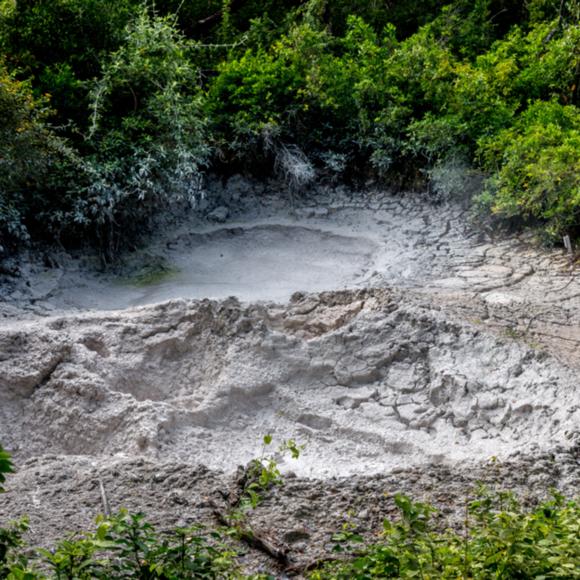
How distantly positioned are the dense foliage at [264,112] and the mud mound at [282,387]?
7.73 ft

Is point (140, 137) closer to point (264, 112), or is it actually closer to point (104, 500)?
point (264, 112)

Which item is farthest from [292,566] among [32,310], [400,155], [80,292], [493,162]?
A: [400,155]

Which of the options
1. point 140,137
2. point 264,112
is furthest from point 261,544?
point 264,112

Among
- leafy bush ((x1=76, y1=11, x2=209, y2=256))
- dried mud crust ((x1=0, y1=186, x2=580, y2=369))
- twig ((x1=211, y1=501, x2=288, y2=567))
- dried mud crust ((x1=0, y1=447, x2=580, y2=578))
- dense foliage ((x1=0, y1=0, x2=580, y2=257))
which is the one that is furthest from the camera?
leafy bush ((x1=76, y1=11, x2=209, y2=256))

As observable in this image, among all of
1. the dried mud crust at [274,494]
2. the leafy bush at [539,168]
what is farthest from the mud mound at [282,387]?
A: the leafy bush at [539,168]

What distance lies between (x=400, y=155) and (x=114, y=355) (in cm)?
486

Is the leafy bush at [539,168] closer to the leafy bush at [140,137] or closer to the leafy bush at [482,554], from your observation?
the leafy bush at [140,137]

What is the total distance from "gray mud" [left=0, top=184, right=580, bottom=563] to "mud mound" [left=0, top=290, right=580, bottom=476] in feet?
0.03

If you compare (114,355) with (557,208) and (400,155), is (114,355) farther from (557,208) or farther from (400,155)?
(400,155)

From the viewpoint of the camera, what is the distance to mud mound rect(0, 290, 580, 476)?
4.15 m

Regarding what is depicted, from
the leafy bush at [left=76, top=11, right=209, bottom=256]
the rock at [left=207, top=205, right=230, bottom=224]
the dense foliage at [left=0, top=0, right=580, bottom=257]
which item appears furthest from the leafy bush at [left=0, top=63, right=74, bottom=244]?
the rock at [left=207, top=205, right=230, bottom=224]

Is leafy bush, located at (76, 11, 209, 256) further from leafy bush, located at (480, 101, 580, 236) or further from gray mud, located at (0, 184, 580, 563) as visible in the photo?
leafy bush, located at (480, 101, 580, 236)

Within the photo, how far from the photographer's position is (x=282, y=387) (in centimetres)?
470

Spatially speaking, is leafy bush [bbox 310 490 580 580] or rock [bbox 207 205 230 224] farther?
rock [bbox 207 205 230 224]
